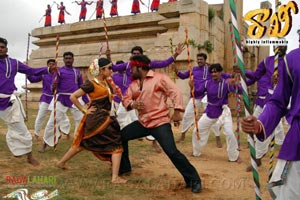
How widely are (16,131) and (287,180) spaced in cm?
484

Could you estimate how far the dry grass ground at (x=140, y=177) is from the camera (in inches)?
183

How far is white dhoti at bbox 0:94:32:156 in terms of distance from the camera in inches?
232

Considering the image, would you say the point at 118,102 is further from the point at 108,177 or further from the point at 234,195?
the point at 234,195

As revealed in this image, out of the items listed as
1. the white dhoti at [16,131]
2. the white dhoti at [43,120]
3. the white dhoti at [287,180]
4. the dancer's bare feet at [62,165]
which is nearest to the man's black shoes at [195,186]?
the dancer's bare feet at [62,165]

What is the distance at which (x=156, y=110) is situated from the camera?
4.98 m

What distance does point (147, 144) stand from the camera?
870cm

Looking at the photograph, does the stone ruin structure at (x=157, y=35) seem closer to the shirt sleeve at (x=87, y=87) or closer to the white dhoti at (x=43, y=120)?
the white dhoti at (x=43, y=120)

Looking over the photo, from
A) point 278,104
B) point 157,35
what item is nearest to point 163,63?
point 278,104

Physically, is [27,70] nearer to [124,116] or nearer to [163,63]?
[163,63]

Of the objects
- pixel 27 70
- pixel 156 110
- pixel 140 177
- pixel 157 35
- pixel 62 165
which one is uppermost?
pixel 157 35

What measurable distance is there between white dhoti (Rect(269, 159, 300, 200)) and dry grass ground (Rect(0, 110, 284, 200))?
2240 millimetres

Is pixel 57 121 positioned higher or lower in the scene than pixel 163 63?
lower

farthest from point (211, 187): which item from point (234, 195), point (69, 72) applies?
point (69, 72)

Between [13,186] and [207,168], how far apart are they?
3.36m
